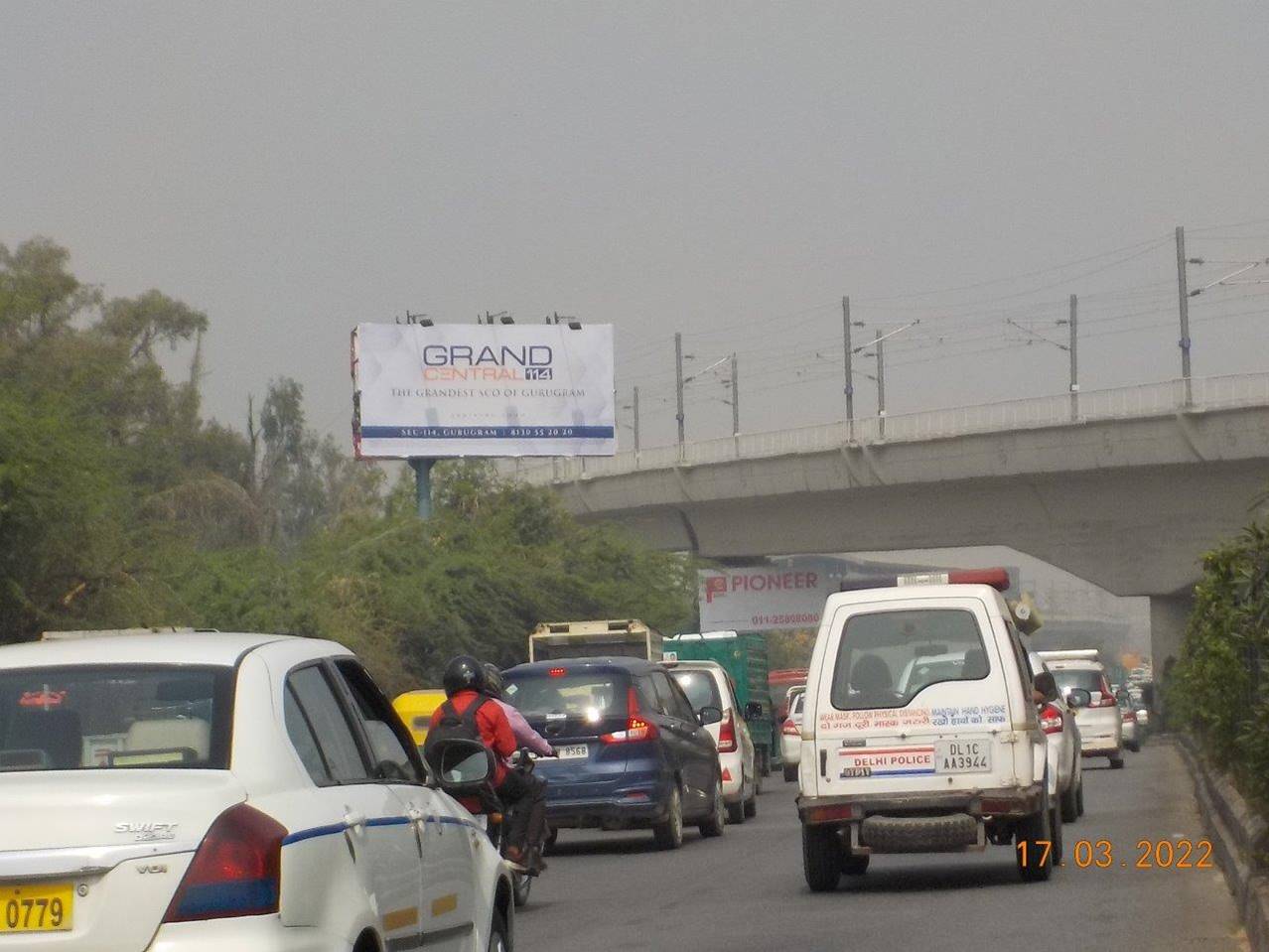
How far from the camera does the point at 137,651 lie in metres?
6.14

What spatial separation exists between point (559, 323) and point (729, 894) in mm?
45084

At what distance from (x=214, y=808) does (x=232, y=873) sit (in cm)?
18

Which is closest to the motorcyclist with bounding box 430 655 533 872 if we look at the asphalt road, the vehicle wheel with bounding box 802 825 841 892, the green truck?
the asphalt road

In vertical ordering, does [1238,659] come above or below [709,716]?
above

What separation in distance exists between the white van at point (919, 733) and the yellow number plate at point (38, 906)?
9.31 m

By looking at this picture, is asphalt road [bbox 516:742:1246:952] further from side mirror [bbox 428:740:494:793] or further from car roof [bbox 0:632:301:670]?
car roof [bbox 0:632:301:670]

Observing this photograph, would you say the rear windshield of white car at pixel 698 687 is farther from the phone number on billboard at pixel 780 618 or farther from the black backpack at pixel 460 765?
the phone number on billboard at pixel 780 618

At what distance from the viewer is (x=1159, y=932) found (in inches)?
460

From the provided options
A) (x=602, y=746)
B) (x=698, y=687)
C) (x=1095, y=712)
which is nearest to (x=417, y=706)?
(x=698, y=687)

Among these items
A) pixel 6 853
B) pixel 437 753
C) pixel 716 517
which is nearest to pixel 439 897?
pixel 437 753

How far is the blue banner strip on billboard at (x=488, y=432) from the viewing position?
186 feet

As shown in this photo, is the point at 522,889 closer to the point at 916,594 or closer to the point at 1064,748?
the point at 916,594

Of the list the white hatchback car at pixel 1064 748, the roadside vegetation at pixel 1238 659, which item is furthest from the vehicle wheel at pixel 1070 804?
the roadside vegetation at pixel 1238 659

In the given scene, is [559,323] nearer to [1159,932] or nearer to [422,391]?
[422,391]
